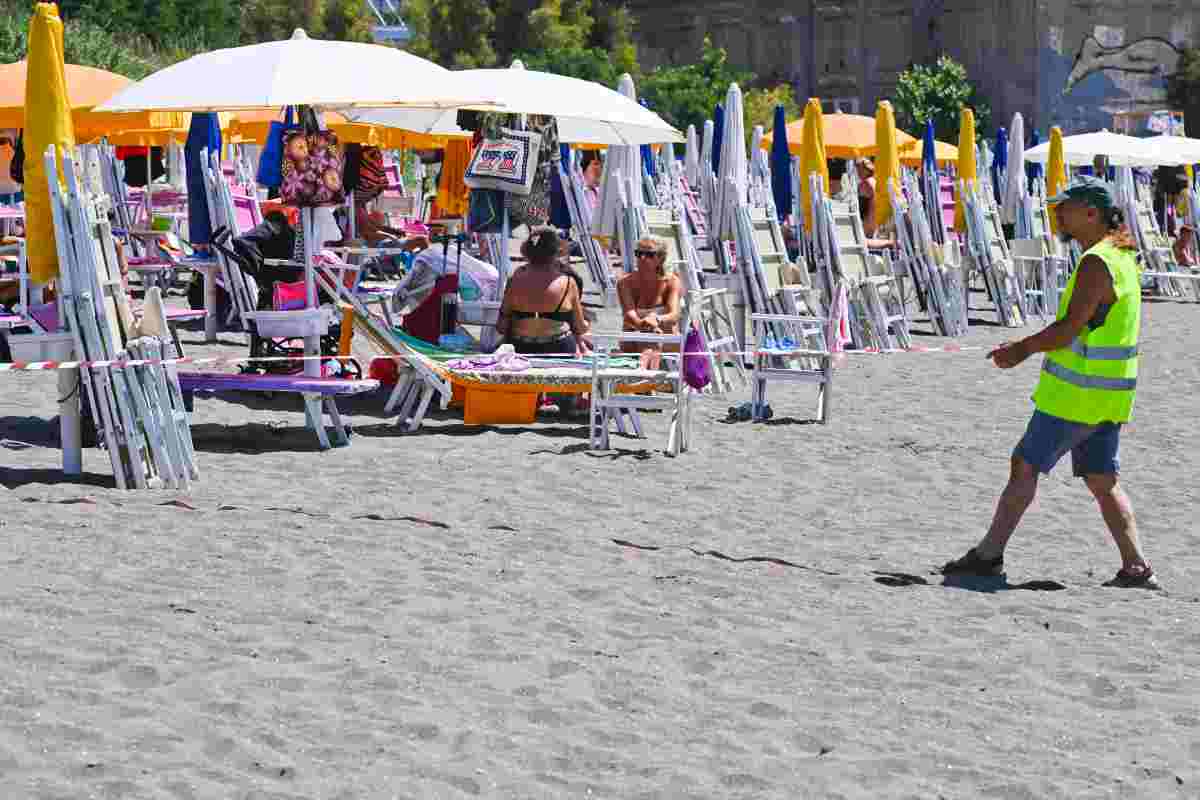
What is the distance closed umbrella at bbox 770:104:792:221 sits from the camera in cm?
1672

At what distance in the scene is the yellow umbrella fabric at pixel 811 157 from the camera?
15.0m

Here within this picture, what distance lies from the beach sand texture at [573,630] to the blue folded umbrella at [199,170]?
14.8 ft

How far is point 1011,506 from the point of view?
6.51 metres

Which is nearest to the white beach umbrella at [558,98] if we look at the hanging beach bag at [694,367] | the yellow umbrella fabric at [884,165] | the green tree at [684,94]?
the hanging beach bag at [694,367]

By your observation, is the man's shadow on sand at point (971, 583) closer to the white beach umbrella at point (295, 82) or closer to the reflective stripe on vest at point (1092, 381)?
the reflective stripe on vest at point (1092, 381)

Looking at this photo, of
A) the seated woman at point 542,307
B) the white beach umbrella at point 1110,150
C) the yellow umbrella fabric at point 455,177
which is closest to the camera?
the seated woman at point 542,307

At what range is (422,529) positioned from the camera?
6.95 meters

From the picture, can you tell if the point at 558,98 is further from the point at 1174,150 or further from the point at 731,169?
the point at 1174,150

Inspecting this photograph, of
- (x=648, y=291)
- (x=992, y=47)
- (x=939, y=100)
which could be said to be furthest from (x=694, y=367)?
(x=992, y=47)

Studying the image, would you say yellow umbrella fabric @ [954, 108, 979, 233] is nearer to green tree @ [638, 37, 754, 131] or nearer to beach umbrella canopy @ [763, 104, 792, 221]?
beach umbrella canopy @ [763, 104, 792, 221]

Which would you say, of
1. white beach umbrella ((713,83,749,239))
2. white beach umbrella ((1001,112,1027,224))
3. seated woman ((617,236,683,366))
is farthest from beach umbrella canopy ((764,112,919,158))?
seated woman ((617,236,683,366))

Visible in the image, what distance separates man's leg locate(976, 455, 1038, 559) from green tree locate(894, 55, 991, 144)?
110 feet

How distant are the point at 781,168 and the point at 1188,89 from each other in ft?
88.9

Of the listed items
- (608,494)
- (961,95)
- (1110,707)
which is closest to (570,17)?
(961,95)
